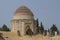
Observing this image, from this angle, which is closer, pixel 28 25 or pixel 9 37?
pixel 9 37

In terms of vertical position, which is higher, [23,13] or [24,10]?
[24,10]

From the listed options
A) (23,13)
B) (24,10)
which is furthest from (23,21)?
(24,10)

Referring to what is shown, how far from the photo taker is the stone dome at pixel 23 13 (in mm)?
33844

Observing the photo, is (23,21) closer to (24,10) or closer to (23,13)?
(23,13)

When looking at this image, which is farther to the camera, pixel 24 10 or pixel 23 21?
pixel 24 10

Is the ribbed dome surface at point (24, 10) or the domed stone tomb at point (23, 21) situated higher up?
the ribbed dome surface at point (24, 10)

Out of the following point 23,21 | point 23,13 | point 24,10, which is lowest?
point 23,21

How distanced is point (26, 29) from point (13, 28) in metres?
1.63

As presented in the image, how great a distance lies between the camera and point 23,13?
33844mm

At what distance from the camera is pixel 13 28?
34625 mm

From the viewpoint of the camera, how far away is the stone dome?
33.8 meters

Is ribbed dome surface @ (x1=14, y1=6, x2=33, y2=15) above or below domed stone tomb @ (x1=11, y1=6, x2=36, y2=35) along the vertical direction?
above

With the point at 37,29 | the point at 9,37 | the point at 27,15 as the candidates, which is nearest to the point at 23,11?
the point at 27,15

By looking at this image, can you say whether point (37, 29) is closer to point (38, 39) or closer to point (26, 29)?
point (26, 29)
